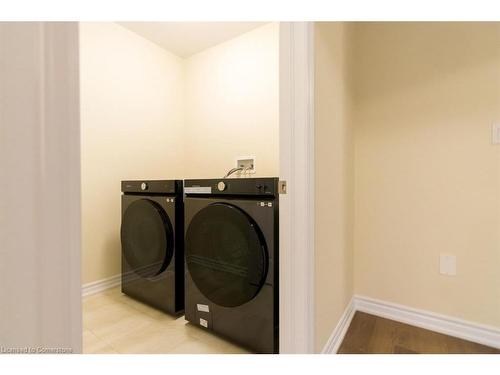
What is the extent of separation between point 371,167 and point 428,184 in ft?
1.08

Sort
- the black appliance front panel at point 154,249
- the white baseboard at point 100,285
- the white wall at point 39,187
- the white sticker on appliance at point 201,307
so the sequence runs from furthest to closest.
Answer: the white baseboard at point 100,285 < the black appliance front panel at point 154,249 < the white sticker on appliance at point 201,307 < the white wall at point 39,187

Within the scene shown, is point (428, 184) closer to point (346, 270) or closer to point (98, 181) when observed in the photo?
point (346, 270)

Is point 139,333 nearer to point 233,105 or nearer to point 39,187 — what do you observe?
point 39,187

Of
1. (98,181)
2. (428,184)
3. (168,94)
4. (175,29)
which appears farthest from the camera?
(168,94)

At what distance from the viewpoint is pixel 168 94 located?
8.08 ft

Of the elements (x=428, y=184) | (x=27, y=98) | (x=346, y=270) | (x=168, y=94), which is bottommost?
(x=346, y=270)

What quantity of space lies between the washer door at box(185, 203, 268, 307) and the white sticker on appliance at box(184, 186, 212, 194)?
0.34 ft

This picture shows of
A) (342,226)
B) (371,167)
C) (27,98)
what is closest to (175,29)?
(371,167)

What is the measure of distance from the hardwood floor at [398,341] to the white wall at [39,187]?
1312 millimetres

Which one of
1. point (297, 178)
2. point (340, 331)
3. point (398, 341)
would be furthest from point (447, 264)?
point (297, 178)

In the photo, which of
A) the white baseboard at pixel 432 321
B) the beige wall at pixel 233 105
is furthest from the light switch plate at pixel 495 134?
the beige wall at pixel 233 105

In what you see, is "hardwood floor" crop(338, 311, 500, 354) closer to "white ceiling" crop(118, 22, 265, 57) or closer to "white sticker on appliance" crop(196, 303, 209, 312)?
"white sticker on appliance" crop(196, 303, 209, 312)

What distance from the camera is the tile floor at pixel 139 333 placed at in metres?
1.25

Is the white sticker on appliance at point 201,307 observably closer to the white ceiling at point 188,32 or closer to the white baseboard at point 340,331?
the white baseboard at point 340,331
